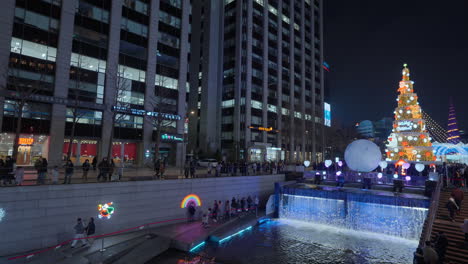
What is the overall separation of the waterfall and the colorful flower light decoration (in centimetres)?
1637

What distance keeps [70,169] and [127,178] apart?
4253 millimetres

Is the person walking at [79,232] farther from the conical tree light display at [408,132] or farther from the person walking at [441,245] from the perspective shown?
the conical tree light display at [408,132]

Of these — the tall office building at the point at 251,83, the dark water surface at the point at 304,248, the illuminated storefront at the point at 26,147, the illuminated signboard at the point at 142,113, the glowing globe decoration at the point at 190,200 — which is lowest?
the dark water surface at the point at 304,248

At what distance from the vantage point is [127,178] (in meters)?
20.7

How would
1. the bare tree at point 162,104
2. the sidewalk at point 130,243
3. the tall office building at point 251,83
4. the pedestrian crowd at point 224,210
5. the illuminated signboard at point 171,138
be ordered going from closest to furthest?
the sidewalk at point 130,243, the pedestrian crowd at point 224,210, the bare tree at point 162,104, the illuminated signboard at point 171,138, the tall office building at point 251,83

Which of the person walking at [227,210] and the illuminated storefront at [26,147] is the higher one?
the illuminated storefront at [26,147]

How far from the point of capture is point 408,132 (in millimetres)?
36875

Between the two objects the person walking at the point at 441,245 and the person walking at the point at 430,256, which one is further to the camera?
the person walking at the point at 441,245

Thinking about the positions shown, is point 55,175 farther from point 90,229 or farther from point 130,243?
point 130,243

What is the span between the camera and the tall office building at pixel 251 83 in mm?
63750

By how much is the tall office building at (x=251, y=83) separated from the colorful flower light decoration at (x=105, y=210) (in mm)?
38928

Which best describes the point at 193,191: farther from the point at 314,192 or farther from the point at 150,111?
the point at 150,111

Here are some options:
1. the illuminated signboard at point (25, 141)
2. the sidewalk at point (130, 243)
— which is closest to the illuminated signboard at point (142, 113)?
the illuminated signboard at point (25, 141)

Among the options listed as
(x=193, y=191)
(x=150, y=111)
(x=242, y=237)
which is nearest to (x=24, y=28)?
(x=150, y=111)
